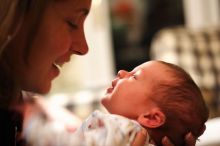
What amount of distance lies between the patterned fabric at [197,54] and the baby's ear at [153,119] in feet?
6.40

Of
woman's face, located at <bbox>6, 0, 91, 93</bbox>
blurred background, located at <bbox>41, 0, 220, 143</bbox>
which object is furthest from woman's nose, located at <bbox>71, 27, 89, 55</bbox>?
blurred background, located at <bbox>41, 0, 220, 143</bbox>

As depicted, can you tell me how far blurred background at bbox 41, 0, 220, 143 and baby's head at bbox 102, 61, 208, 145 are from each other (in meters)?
2.14

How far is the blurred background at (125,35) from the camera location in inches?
130

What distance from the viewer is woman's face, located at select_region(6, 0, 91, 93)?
37.0 inches

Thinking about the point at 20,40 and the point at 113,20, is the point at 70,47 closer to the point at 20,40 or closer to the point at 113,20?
the point at 20,40

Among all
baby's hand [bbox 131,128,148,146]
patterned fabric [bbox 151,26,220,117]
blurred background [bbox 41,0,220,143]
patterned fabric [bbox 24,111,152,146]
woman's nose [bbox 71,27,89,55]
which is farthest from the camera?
blurred background [bbox 41,0,220,143]

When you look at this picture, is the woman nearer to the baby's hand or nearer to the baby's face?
the baby's face

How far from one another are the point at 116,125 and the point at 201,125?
0.23 meters

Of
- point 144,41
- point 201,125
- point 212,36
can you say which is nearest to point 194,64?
point 212,36

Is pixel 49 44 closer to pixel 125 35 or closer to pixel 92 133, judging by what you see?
pixel 92 133

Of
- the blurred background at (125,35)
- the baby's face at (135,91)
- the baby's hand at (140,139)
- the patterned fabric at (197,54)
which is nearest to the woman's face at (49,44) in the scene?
the baby's face at (135,91)

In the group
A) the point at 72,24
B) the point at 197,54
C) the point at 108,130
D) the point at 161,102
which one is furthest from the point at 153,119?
the point at 197,54

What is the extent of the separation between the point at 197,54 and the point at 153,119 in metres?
2.22

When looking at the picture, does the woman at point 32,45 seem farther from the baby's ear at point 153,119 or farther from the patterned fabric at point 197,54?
the patterned fabric at point 197,54
